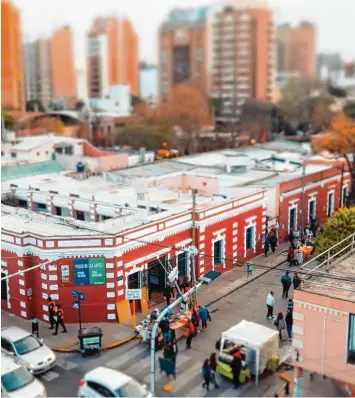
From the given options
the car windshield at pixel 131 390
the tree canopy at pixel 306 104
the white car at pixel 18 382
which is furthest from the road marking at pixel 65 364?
the tree canopy at pixel 306 104

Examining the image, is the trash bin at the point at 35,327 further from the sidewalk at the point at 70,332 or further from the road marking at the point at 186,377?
the road marking at the point at 186,377

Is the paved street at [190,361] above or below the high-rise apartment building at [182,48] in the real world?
below

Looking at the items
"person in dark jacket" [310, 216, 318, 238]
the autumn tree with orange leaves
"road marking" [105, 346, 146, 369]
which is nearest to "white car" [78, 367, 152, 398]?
"road marking" [105, 346, 146, 369]

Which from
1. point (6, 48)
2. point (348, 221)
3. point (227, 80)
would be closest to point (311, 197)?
point (348, 221)

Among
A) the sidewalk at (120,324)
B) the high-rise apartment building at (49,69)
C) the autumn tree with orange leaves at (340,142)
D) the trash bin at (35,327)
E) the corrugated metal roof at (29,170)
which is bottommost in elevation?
the sidewalk at (120,324)

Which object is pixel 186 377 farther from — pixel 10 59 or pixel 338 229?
pixel 10 59

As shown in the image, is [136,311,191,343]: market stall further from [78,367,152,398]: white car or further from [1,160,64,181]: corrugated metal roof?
[1,160,64,181]: corrugated metal roof
